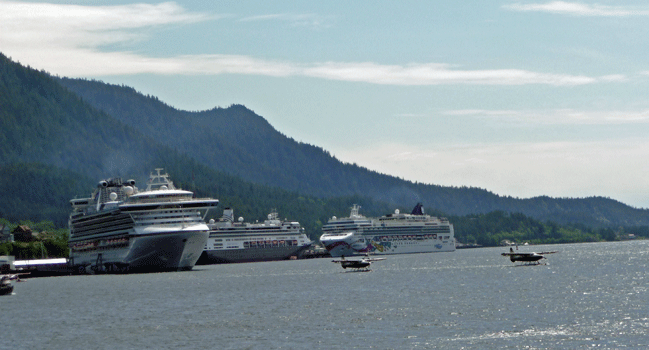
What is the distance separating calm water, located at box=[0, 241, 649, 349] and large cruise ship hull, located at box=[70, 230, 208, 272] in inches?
1061

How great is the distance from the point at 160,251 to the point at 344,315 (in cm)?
7913

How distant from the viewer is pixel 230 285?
390 ft

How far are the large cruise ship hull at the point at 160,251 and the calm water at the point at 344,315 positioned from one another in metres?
27.0

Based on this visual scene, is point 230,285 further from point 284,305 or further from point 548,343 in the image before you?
point 548,343

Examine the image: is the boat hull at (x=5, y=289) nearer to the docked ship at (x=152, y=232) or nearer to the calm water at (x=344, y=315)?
the calm water at (x=344, y=315)

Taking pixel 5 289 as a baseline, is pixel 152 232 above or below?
above

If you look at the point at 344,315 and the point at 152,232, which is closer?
the point at 344,315

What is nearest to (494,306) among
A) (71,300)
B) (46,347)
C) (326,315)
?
(326,315)

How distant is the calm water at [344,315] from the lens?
195 feet

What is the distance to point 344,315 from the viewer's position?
74.3 m

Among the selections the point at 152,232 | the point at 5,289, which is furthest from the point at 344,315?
the point at 152,232

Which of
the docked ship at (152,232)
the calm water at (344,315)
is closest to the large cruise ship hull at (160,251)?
the docked ship at (152,232)

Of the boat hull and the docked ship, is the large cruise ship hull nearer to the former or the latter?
the docked ship

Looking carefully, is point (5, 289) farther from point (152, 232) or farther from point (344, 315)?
point (344, 315)
